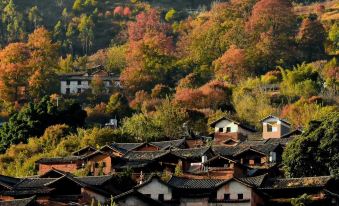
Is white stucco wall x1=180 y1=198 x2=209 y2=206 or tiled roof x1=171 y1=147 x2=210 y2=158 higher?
tiled roof x1=171 y1=147 x2=210 y2=158

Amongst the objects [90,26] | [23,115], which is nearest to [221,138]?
[23,115]

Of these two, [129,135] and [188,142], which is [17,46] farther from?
[188,142]

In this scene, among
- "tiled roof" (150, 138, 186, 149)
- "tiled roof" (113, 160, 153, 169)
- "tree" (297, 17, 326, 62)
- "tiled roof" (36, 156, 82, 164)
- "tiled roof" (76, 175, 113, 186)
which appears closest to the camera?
"tiled roof" (76, 175, 113, 186)

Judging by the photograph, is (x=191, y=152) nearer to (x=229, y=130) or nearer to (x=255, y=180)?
(x=255, y=180)

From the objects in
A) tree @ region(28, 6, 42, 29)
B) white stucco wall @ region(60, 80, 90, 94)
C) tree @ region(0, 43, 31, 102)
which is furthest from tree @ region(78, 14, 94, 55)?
tree @ region(0, 43, 31, 102)

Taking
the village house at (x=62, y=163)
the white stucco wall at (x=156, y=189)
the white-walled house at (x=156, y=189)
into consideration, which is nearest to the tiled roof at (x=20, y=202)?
the white-walled house at (x=156, y=189)

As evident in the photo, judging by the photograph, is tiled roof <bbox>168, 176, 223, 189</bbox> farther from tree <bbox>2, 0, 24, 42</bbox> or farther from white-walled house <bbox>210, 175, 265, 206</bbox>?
tree <bbox>2, 0, 24, 42</bbox>
